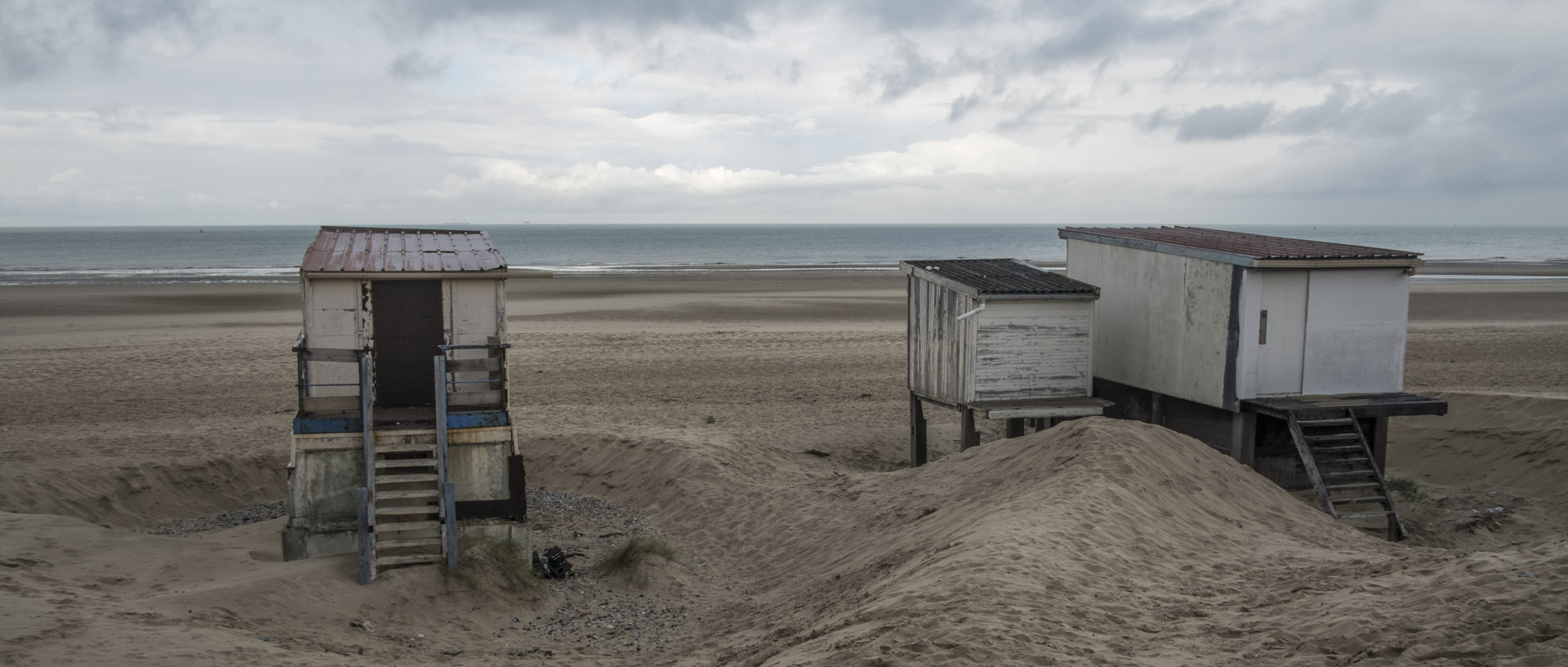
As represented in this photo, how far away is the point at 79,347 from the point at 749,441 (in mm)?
19987

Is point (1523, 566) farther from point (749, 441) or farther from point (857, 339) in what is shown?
point (857, 339)

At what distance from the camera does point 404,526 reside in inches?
408

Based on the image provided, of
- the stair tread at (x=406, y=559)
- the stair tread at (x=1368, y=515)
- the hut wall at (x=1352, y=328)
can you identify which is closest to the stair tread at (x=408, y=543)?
the stair tread at (x=406, y=559)

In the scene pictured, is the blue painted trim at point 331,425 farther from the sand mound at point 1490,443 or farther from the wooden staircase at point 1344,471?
the sand mound at point 1490,443

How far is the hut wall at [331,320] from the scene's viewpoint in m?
11.4

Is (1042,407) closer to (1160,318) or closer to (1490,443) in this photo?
(1160,318)

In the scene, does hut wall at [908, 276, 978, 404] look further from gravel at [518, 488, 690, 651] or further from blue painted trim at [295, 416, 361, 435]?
blue painted trim at [295, 416, 361, 435]

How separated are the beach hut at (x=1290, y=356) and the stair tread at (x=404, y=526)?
10004 millimetres

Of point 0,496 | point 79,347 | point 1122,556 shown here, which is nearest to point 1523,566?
point 1122,556

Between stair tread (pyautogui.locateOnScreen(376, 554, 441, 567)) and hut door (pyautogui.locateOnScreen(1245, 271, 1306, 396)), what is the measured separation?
1036 centimetres

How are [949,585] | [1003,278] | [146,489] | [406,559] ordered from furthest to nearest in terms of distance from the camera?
[1003,278]
[146,489]
[406,559]
[949,585]

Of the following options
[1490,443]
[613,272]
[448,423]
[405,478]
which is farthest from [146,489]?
[613,272]

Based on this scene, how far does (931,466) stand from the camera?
13.1 meters

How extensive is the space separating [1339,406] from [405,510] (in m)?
11.4
